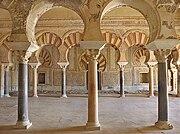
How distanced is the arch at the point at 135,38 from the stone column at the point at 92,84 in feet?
17.3

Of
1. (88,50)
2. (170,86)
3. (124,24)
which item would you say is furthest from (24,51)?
(170,86)

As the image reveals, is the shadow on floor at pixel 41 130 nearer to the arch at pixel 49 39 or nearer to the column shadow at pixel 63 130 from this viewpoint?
the column shadow at pixel 63 130

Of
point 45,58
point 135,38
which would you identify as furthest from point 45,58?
point 135,38

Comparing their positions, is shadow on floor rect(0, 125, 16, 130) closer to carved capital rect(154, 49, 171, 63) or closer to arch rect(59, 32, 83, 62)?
carved capital rect(154, 49, 171, 63)

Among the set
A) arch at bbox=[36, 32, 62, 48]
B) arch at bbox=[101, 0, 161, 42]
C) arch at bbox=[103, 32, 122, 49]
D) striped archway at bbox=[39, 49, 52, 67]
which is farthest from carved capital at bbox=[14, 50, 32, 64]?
striped archway at bbox=[39, 49, 52, 67]

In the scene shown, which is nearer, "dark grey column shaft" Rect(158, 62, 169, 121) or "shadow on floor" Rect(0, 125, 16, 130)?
"shadow on floor" Rect(0, 125, 16, 130)

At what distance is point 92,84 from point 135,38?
19.0 ft

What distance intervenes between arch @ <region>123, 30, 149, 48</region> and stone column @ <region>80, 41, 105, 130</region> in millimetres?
5274

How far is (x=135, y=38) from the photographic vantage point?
9578 mm

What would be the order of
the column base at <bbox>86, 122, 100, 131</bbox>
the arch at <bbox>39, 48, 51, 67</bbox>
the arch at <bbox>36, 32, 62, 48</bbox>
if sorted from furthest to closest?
the arch at <bbox>39, 48, 51, 67</bbox>, the arch at <bbox>36, 32, 62, 48</bbox>, the column base at <bbox>86, 122, 100, 131</bbox>

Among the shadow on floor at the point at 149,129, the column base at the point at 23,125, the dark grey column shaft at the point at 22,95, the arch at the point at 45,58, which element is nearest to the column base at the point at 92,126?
the shadow on floor at the point at 149,129

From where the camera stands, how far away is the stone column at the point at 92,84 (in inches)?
164

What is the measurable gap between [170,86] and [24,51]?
446 inches

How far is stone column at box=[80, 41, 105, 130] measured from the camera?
13.7 ft
